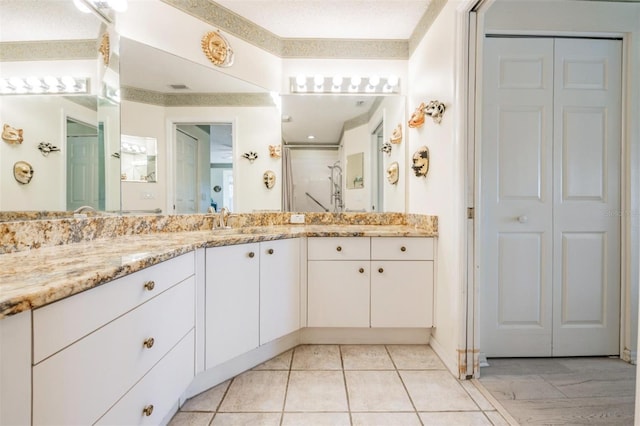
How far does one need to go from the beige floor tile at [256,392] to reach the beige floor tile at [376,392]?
37 cm

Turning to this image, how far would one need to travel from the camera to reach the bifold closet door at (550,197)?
1.77m

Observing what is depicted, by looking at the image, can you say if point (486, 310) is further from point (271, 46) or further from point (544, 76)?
point (271, 46)

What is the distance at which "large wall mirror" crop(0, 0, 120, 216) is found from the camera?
106cm

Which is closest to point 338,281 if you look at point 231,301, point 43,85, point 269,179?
point 231,301

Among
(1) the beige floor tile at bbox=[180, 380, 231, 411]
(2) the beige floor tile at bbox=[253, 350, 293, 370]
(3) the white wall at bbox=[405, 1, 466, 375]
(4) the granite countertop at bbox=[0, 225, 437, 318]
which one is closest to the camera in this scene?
(4) the granite countertop at bbox=[0, 225, 437, 318]

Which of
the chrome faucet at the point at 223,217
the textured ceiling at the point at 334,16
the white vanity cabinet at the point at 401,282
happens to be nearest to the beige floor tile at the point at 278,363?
the white vanity cabinet at the point at 401,282

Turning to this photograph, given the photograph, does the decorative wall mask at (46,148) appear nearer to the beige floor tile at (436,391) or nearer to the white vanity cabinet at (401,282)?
the white vanity cabinet at (401,282)

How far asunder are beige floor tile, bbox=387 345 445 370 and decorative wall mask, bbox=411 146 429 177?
3.99 feet

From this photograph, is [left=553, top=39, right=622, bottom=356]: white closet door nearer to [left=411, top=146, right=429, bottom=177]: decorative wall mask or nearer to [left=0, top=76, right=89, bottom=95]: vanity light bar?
[left=411, top=146, right=429, bottom=177]: decorative wall mask

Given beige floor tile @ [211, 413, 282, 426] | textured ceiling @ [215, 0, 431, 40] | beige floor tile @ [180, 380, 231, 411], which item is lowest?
beige floor tile @ [180, 380, 231, 411]

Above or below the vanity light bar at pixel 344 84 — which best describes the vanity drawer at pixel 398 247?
below

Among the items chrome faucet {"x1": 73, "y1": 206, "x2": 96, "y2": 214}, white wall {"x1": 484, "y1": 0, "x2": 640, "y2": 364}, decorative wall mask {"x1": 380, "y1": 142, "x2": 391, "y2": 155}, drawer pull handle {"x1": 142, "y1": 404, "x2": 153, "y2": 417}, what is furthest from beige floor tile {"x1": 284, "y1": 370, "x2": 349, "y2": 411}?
white wall {"x1": 484, "y1": 0, "x2": 640, "y2": 364}

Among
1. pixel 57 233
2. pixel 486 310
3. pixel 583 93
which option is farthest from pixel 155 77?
pixel 583 93

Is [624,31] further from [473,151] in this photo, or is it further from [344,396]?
[344,396]
